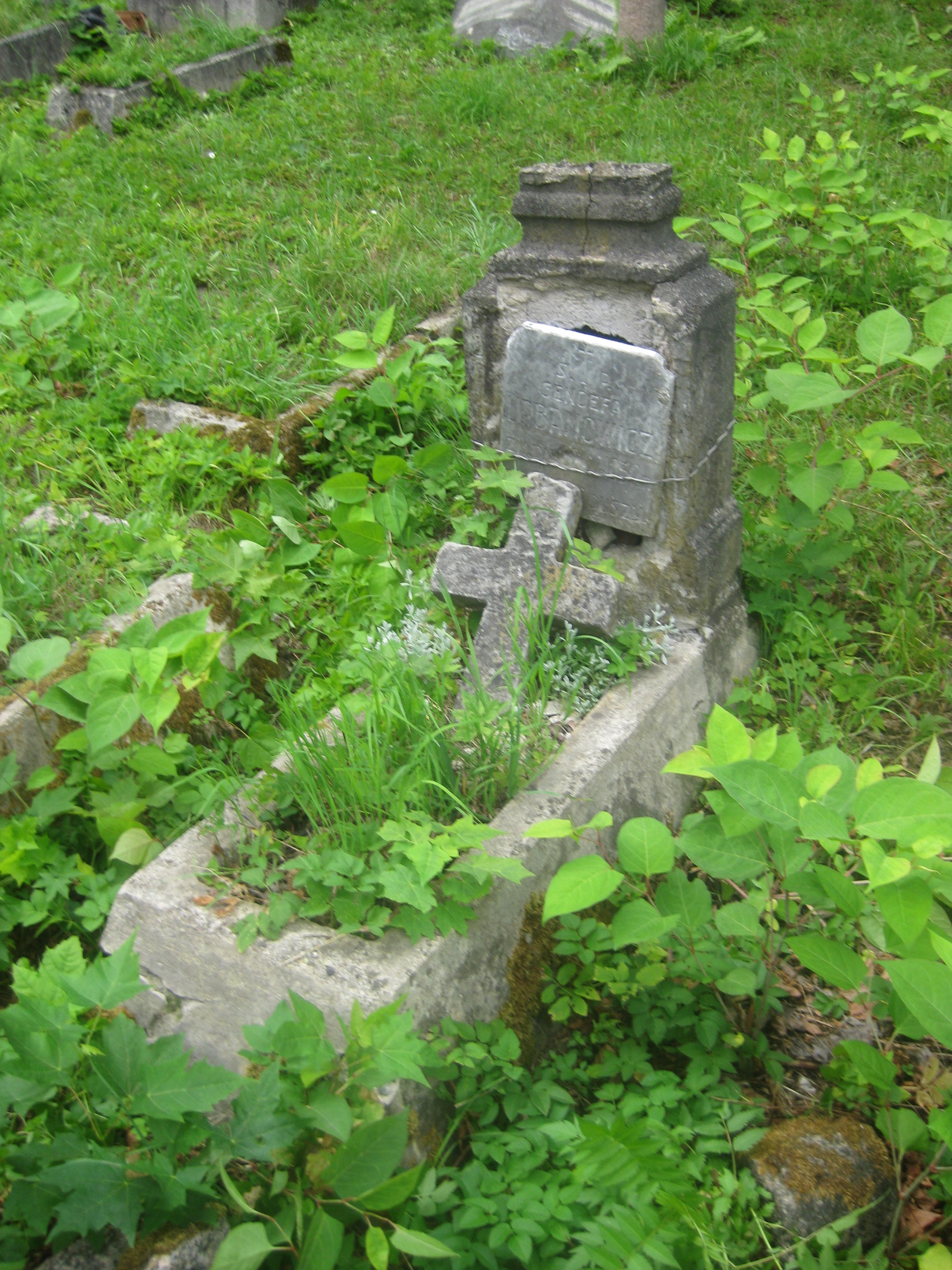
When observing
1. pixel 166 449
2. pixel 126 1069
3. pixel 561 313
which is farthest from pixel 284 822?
pixel 166 449

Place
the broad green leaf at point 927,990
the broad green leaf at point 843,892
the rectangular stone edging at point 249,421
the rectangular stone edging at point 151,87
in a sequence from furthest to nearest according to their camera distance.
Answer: the rectangular stone edging at point 151,87 → the rectangular stone edging at point 249,421 → the broad green leaf at point 843,892 → the broad green leaf at point 927,990

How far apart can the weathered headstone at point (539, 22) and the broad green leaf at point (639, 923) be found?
6.41m

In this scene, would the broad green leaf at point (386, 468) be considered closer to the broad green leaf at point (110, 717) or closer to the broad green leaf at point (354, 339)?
the broad green leaf at point (354, 339)

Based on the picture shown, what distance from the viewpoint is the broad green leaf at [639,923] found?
1.81 meters

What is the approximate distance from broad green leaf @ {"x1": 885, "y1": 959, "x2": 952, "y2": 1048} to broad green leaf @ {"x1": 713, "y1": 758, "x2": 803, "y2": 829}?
268 mm

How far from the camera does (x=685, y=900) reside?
1984mm

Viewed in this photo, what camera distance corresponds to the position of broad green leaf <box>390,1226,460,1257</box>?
1.49 meters

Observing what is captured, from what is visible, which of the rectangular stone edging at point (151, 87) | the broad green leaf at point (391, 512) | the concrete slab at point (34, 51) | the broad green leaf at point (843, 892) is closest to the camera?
the broad green leaf at point (843, 892)

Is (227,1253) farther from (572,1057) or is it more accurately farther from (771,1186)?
(771,1186)

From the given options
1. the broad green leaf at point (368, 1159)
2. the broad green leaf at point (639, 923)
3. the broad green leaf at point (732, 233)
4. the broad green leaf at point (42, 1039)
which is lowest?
the broad green leaf at point (368, 1159)

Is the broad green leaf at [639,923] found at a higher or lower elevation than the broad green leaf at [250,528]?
lower

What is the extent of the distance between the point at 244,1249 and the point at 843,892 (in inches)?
43.7

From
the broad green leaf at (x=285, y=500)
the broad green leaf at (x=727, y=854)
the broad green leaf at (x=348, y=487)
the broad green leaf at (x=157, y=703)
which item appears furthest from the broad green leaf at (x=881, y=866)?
the broad green leaf at (x=285, y=500)

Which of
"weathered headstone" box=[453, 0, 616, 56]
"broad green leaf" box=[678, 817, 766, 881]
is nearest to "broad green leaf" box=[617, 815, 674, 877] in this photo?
"broad green leaf" box=[678, 817, 766, 881]
